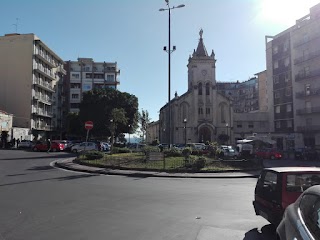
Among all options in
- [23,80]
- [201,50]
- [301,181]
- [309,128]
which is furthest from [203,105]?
[301,181]

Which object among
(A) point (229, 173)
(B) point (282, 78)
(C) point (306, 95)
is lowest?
(A) point (229, 173)

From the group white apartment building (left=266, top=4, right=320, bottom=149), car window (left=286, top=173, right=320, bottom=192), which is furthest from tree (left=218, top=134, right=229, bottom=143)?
car window (left=286, top=173, right=320, bottom=192)

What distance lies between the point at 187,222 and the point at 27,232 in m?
3.41

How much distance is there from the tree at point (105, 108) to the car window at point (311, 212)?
58.5m

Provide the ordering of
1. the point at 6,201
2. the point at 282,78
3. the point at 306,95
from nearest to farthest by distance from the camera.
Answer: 1. the point at 6,201
2. the point at 306,95
3. the point at 282,78

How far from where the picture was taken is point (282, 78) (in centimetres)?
6762

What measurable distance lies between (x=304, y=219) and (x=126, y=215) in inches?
216

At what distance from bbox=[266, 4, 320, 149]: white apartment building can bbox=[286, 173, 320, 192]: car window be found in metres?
52.2

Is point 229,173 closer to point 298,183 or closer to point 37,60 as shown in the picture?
point 298,183

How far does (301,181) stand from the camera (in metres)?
7.00

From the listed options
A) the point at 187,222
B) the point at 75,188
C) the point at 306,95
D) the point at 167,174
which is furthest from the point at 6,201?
the point at 306,95

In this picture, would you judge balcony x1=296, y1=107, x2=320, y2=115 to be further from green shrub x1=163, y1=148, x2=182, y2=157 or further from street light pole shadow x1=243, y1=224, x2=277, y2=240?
street light pole shadow x1=243, y1=224, x2=277, y2=240

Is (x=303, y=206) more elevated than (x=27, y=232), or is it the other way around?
(x=303, y=206)

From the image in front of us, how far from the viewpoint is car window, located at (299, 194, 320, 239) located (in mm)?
3510
